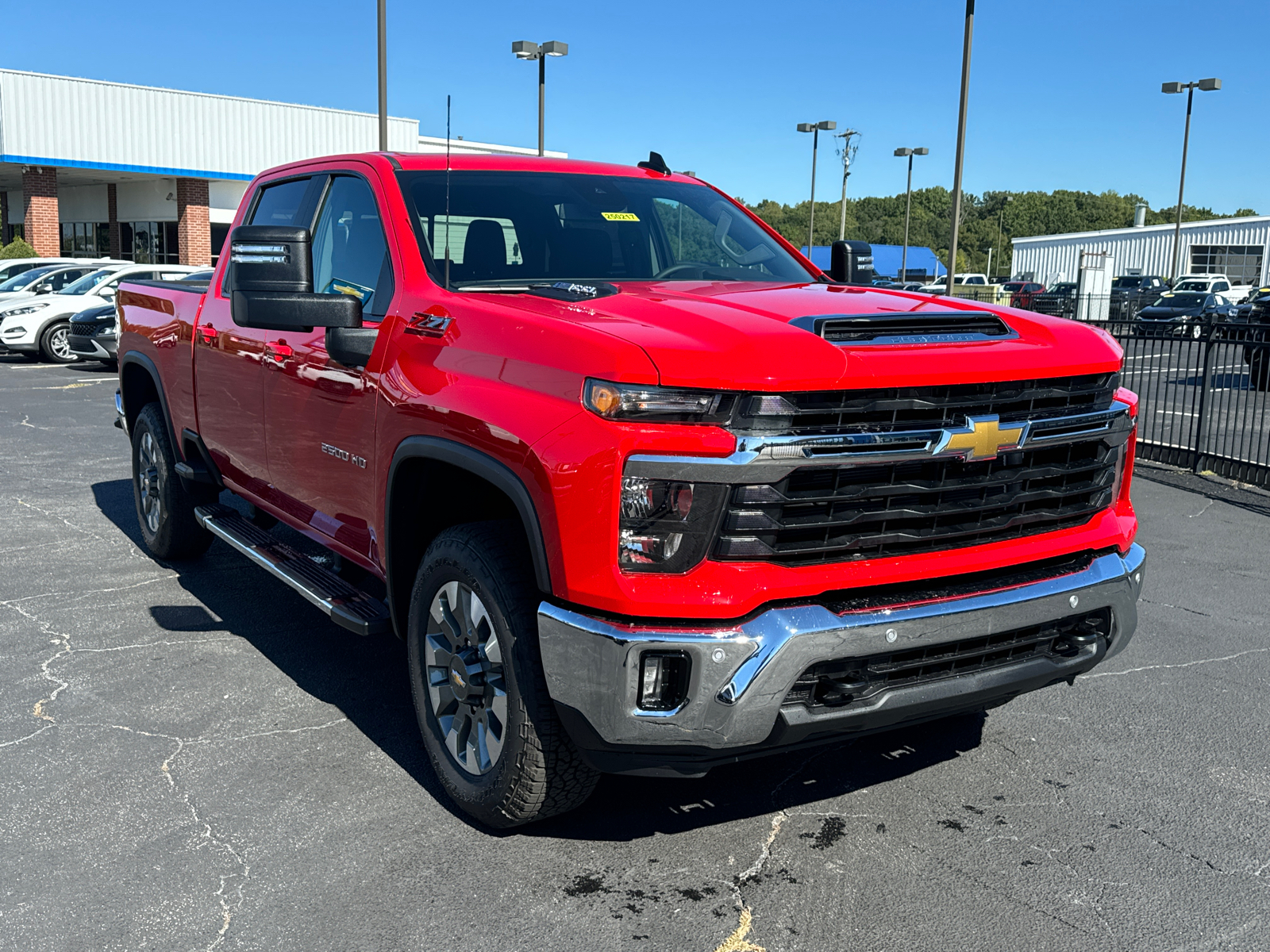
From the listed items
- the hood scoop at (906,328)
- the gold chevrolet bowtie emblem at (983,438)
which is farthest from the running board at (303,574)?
the gold chevrolet bowtie emblem at (983,438)

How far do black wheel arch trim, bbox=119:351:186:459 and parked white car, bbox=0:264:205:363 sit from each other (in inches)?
531

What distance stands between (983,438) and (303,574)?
2.77 m

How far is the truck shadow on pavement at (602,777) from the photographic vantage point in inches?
146

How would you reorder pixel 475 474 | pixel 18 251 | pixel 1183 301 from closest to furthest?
pixel 475 474 → pixel 18 251 → pixel 1183 301

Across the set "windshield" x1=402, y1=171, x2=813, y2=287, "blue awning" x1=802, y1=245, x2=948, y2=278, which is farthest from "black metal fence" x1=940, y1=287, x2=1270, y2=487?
"blue awning" x1=802, y1=245, x2=948, y2=278

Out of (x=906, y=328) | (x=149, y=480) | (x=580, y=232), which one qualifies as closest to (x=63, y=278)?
(x=149, y=480)

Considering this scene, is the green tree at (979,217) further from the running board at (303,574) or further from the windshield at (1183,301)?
the running board at (303,574)

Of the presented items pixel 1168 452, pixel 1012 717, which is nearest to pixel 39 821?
pixel 1012 717

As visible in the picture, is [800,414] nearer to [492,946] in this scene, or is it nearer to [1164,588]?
[492,946]

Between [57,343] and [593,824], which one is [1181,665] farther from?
[57,343]

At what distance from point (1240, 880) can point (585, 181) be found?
343 centimetres

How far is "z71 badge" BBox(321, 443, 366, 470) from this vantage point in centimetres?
405

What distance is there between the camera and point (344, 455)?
418 cm

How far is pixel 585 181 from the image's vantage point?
4793 mm
